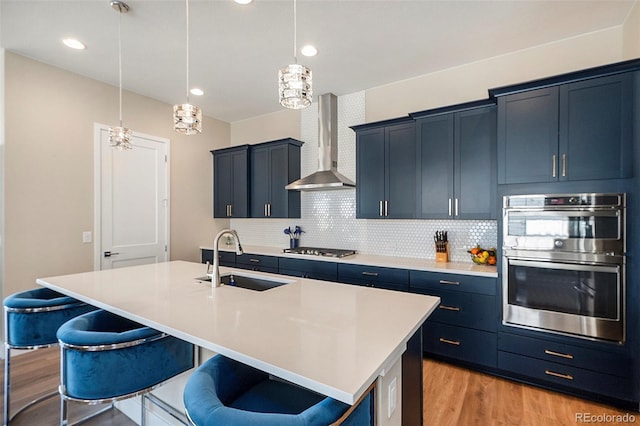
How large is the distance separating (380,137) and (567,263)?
213 centimetres

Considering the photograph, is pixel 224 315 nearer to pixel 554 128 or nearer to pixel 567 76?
pixel 554 128

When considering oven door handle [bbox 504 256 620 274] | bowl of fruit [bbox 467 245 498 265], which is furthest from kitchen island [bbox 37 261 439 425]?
bowl of fruit [bbox 467 245 498 265]

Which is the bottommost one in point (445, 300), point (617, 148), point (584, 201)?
point (445, 300)

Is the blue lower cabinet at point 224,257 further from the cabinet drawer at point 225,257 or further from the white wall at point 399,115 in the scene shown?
the white wall at point 399,115

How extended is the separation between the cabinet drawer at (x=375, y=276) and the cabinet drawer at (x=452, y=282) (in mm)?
105

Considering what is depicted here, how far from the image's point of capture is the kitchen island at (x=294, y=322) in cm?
99

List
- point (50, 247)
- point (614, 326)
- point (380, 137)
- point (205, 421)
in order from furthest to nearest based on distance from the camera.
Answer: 1. point (380, 137)
2. point (50, 247)
3. point (614, 326)
4. point (205, 421)

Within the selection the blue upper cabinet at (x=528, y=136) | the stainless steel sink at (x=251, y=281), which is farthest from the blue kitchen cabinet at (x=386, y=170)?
the stainless steel sink at (x=251, y=281)

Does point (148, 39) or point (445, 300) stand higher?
point (148, 39)

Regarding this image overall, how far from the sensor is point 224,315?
4.86ft

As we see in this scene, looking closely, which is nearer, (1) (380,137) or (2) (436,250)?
(2) (436,250)

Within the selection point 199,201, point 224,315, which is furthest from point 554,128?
point 199,201

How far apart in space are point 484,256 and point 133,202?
4.20 meters

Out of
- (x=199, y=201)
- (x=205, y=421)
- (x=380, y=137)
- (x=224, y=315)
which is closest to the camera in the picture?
(x=205, y=421)
